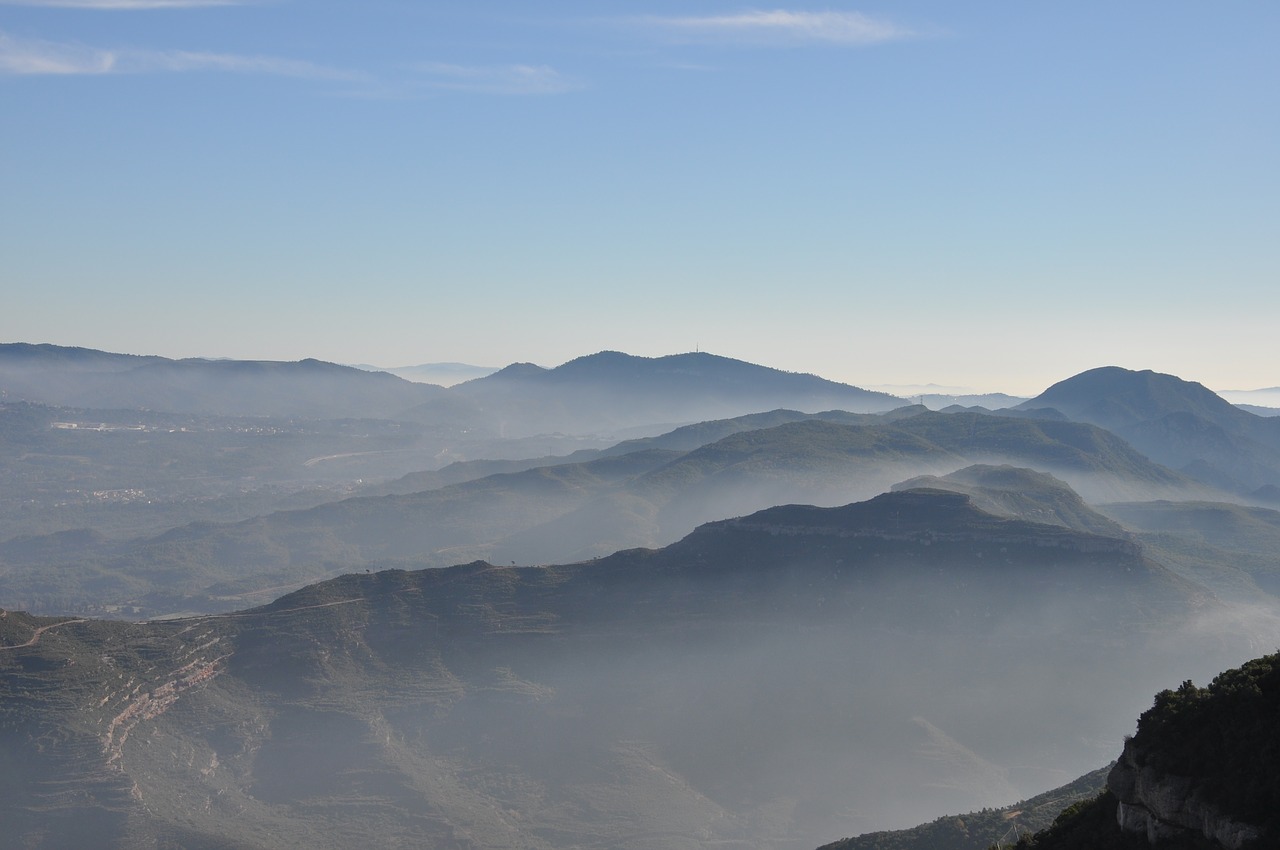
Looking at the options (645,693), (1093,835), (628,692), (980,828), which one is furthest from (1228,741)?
(628,692)

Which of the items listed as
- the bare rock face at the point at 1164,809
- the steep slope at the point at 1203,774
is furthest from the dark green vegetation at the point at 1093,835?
the bare rock face at the point at 1164,809

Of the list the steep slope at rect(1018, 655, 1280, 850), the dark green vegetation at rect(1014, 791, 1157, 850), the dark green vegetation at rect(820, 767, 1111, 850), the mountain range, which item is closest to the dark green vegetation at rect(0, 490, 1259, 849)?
the mountain range

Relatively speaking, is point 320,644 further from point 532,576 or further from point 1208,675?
point 1208,675

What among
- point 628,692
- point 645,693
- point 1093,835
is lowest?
point 628,692

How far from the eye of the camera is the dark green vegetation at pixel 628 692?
101m

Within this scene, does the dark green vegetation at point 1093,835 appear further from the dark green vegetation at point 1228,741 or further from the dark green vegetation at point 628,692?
the dark green vegetation at point 628,692

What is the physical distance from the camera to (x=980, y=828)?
74625 millimetres

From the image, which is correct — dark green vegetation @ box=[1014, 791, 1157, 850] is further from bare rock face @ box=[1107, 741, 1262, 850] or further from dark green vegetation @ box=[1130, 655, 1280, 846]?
dark green vegetation @ box=[1130, 655, 1280, 846]

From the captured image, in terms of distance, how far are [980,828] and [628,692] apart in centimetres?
5593

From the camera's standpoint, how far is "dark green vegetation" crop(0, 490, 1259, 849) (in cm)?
10144

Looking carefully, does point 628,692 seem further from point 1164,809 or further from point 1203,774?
point 1203,774

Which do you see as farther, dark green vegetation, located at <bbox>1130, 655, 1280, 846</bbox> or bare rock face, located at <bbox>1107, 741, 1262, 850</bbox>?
dark green vegetation, located at <bbox>1130, 655, 1280, 846</bbox>

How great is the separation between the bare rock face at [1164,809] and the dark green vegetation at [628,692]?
2554 inches

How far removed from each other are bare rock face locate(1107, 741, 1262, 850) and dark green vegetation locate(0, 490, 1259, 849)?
6486cm
